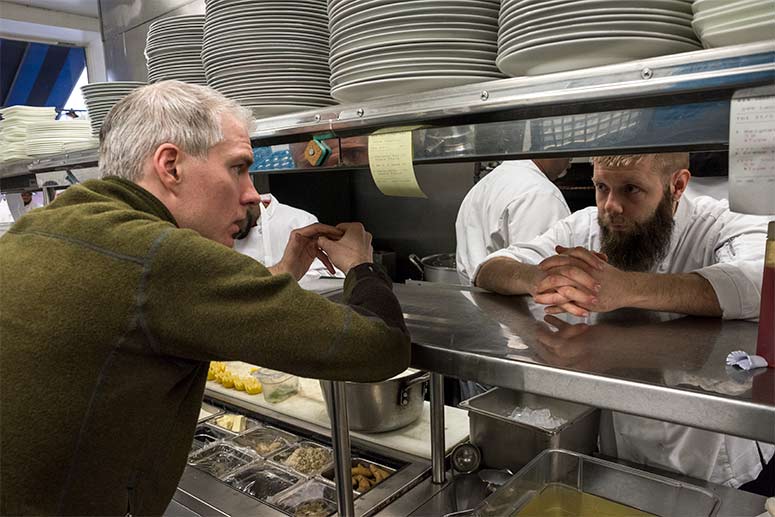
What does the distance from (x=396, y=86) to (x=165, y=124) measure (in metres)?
0.49

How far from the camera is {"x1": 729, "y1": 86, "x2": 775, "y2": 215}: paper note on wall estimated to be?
22.8 inches

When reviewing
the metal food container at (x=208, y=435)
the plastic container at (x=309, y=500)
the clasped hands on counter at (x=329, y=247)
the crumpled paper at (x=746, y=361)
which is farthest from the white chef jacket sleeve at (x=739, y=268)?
the metal food container at (x=208, y=435)

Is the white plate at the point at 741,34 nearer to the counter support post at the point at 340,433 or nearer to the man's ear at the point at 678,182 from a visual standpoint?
the counter support post at the point at 340,433

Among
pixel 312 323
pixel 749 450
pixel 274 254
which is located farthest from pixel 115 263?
pixel 274 254

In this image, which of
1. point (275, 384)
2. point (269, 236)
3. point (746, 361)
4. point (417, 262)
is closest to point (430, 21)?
point (746, 361)

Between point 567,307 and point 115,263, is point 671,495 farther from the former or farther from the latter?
point 115,263

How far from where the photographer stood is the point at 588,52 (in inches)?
27.2

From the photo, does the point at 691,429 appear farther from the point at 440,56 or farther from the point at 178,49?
the point at 178,49

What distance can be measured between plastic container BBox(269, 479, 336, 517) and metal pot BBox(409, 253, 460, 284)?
1939 millimetres

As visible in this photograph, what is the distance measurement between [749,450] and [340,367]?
1.63 metres

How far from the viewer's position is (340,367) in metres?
0.90

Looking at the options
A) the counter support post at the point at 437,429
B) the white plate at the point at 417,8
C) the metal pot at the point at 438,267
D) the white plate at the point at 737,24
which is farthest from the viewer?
the metal pot at the point at 438,267

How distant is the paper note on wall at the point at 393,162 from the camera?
0.93 metres

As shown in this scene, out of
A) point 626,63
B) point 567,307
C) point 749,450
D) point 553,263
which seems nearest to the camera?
point 626,63
